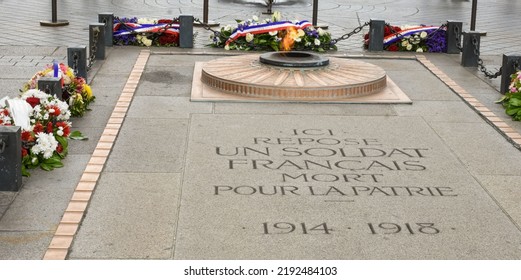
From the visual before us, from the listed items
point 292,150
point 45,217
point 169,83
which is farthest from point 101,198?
point 169,83

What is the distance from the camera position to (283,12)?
17781mm

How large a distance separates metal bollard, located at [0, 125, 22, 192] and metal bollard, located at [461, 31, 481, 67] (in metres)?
7.22

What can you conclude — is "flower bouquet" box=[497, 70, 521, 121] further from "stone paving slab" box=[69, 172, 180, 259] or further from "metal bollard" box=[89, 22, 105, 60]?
"metal bollard" box=[89, 22, 105, 60]

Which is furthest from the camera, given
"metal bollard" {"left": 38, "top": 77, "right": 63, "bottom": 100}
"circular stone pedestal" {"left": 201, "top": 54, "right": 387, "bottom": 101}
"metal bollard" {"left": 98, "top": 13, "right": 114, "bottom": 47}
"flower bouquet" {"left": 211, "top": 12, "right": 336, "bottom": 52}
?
"metal bollard" {"left": 98, "top": 13, "right": 114, "bottom": 47}

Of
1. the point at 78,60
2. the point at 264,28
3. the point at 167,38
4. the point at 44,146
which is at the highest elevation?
the point at 264,28

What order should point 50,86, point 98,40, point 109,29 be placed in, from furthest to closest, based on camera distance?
point 109,29, point 98,40, point 50,86

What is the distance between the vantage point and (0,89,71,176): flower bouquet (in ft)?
23.2

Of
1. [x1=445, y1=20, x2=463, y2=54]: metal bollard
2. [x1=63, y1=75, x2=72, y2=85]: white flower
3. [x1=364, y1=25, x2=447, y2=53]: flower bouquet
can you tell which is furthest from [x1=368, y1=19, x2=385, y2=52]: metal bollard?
[x1=63, y1=75, x2=72, y2=85]: white flower

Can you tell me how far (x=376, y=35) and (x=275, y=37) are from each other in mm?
1509

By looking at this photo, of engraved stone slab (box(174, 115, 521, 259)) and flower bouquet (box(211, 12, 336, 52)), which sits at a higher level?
flower bouquet (box(211, 12, 336, 52))

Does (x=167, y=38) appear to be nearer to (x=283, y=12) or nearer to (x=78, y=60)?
(x=78, y=60)

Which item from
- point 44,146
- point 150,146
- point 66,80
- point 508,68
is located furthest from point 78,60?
point 508,68

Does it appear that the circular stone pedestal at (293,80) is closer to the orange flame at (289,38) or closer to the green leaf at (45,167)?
the orange flame at (289,38)

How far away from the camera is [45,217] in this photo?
20.1 ft
